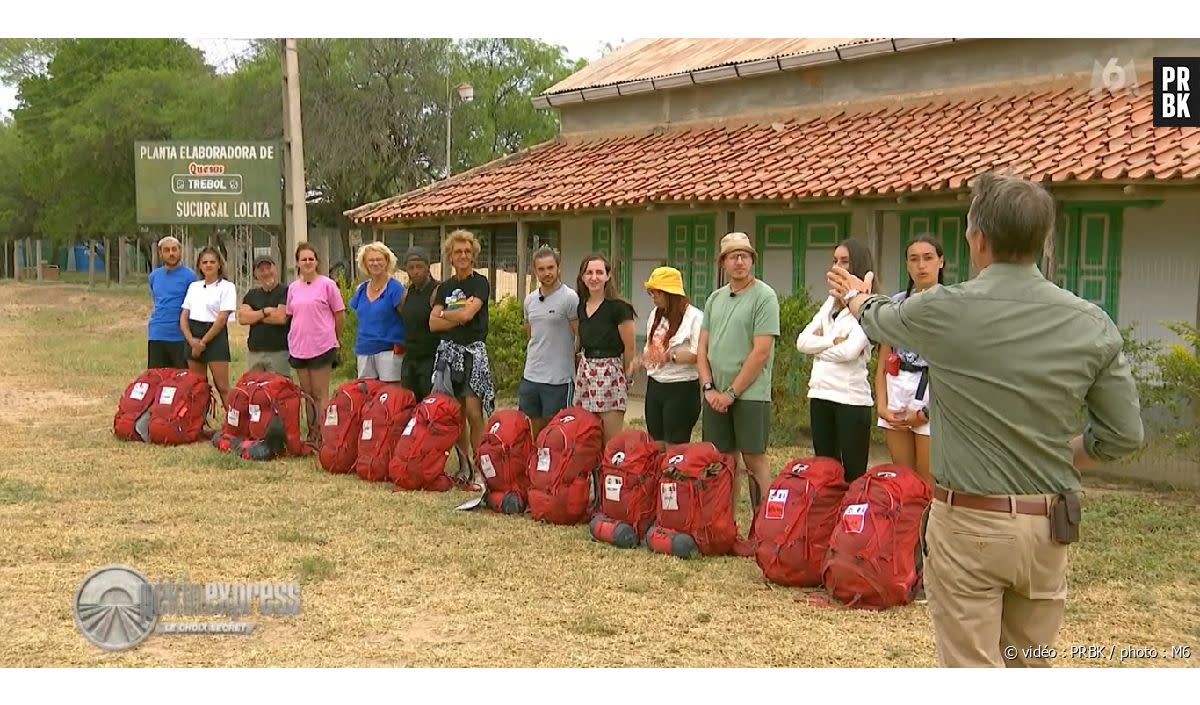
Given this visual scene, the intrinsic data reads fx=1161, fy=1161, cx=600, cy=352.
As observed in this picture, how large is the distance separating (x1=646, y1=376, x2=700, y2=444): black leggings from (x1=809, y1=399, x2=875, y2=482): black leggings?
860 millimetres

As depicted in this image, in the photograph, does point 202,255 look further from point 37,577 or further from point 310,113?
point 310,113

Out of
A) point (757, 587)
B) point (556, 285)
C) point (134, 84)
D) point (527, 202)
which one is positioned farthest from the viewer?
point (134, 84)

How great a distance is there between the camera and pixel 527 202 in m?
14.2

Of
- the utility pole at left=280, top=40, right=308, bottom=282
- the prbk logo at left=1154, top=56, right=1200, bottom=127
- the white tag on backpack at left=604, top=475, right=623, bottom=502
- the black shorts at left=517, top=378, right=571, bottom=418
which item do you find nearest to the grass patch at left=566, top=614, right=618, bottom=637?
the white tag on backpack at left=604, top=475, right=623, bottom=502

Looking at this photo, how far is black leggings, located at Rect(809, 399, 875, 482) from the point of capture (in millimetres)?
6031

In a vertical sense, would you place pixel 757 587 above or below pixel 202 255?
below

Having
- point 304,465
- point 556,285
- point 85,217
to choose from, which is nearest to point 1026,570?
point 556,285

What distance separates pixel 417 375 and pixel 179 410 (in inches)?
105

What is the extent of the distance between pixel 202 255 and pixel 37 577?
14.9 ft

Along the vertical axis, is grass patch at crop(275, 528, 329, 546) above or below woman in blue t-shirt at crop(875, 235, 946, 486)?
below

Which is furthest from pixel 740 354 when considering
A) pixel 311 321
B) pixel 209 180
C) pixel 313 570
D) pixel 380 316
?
pixel 209 180

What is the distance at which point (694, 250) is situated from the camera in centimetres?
1398

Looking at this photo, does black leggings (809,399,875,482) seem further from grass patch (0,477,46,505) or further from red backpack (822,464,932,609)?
grass patch (0,477,46,505)

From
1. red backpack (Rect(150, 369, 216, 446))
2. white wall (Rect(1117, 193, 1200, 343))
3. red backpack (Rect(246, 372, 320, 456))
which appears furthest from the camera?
red backpack (Rect(150, 369, 216, 446))
